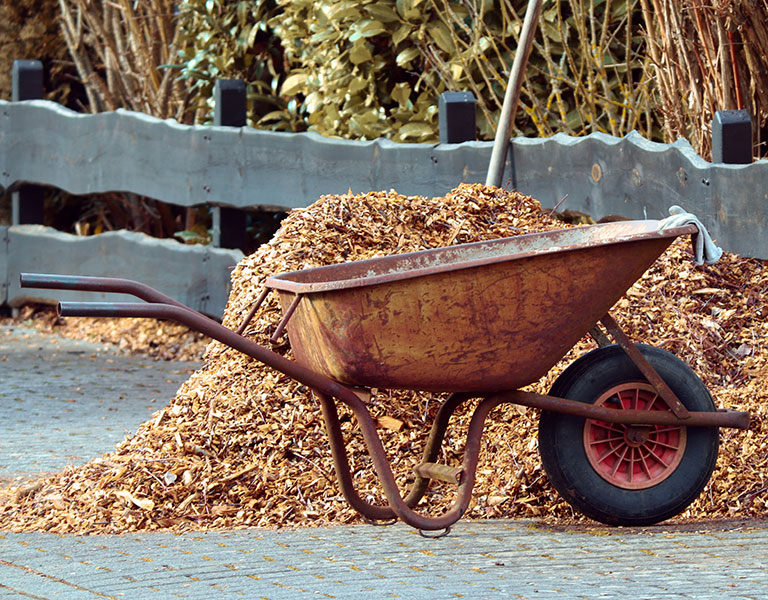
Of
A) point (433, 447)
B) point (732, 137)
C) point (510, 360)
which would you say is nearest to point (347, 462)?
point (433, 447)

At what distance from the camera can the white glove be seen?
395 cm

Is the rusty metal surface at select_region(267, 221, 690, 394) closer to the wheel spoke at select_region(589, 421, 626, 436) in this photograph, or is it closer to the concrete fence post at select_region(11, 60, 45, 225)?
the wheel spoke at select_region(589, 421, 626, 436)

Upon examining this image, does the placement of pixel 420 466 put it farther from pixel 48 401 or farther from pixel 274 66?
pixel 274 66

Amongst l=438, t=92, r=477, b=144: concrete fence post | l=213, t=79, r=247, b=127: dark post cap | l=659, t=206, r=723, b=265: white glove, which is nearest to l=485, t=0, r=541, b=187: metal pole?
l=438, t=92, r=477, b=144: concrete fence post

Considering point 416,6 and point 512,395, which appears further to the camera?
point 416,6

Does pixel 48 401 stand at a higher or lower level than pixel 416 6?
lower

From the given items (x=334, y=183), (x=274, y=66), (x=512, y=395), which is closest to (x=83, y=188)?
(x=274, y=66)

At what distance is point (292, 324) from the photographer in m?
4.08

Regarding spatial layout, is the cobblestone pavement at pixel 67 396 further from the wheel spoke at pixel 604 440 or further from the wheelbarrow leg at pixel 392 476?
the wheel spoke at pixel 604 440

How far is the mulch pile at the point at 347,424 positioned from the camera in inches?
172

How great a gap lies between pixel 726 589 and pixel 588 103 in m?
4.28

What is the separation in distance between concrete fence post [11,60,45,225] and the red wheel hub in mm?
6556

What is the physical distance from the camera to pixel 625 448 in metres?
4.15

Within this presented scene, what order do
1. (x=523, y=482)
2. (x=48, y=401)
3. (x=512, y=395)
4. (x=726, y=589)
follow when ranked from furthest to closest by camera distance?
(x=48, y=401) → (x=523, y=482) → (x=512, y=395) → (x=726, y=589)
